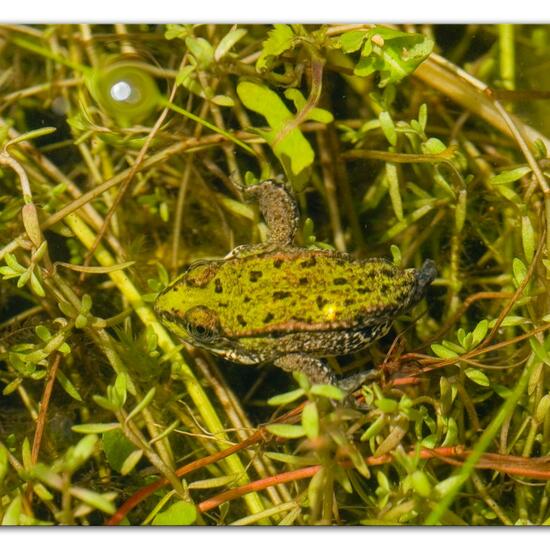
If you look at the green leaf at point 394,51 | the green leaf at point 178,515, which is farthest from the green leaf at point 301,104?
the green leaf at point 178,515

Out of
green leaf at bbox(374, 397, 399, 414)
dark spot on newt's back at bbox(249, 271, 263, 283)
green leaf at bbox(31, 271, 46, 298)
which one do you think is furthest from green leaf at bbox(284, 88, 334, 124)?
green leaf at bbox(31, 271, 46, 298)

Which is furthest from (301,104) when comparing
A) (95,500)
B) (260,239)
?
(95,500)

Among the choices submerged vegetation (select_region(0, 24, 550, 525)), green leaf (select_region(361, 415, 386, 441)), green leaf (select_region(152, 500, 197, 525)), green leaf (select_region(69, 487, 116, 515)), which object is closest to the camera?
green leaf (select_region(69, 487, 116, 515))

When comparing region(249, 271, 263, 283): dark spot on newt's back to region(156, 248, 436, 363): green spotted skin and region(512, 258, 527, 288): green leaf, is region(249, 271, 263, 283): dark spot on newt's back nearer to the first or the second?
region(156, 248, 436, 363): green spotted skin

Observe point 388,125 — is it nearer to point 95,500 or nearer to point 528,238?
point 528,238

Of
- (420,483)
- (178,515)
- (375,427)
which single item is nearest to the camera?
(420,483)
